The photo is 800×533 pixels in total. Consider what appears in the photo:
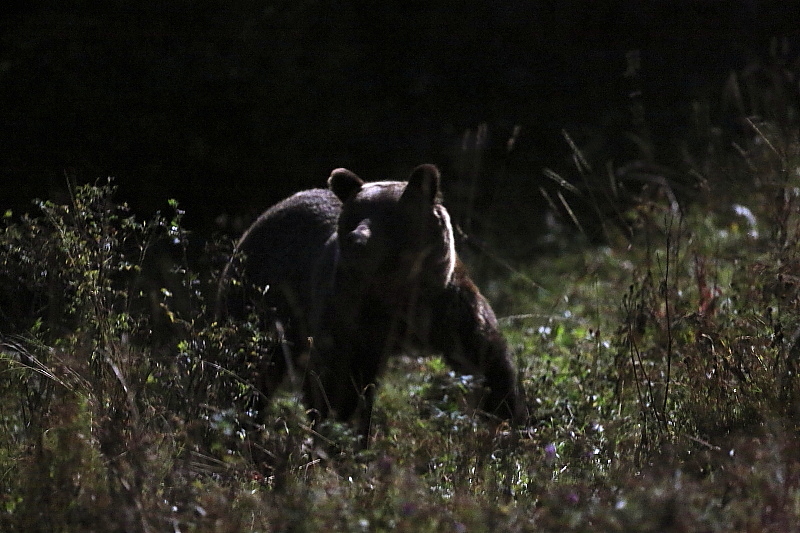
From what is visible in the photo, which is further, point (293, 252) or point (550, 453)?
point (293, 252)

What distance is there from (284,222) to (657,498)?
377 centimetres

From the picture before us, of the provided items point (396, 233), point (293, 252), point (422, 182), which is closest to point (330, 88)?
point (293, 252)

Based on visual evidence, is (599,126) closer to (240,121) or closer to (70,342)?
(240,121)

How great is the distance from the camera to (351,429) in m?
3.59

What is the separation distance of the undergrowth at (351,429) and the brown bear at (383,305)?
0.22 meters

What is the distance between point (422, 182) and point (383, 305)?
63 cm

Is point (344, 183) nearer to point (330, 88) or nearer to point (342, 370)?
point (342, 370)

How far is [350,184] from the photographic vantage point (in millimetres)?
5324

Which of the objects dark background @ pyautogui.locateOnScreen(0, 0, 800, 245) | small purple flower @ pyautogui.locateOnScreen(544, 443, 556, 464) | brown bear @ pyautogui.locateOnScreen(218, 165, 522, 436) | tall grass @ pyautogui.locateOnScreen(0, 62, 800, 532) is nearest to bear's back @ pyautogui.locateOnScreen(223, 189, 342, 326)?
brown bear @ pyautogui.locateOnScreen(218, 165, 522, 436)

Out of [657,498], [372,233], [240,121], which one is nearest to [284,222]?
[372,233]

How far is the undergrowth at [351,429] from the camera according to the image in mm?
2941

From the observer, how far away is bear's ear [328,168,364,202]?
208 inches

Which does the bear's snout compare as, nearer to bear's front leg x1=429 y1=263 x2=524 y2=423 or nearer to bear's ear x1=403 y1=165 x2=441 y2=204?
bear's ear x1=403 y1=165 x2=441 y2=204

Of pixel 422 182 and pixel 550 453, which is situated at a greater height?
pixel 422 182
